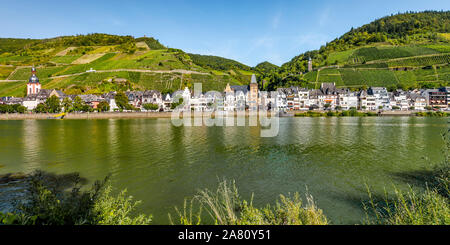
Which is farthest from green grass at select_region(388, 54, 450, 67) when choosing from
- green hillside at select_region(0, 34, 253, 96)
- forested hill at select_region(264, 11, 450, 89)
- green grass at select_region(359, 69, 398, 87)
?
green hillside at select_region(0, 34, 253, 96)

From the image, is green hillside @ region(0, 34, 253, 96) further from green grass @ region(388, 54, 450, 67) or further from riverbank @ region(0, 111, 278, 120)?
green grass @ region(388, 54, 450, 67)

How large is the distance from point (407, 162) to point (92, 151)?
99.3ft

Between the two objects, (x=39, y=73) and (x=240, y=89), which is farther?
(x=39, y=73)

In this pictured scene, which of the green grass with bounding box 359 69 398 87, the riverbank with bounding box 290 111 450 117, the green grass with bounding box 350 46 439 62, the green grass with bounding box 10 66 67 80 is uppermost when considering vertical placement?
the green grass with bounding box 350 46 439 62

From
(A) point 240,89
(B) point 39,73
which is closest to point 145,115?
(A) point 240,89

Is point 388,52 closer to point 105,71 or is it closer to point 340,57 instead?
point 340,57

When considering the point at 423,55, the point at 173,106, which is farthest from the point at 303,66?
the point at 173,106

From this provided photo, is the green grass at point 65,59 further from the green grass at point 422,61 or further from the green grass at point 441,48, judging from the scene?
the green grass at point 441,48

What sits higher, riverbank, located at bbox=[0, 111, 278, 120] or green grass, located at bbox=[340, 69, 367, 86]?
green grass, located at bbox=[340, 69, 367, 86]

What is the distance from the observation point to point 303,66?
19462 cm

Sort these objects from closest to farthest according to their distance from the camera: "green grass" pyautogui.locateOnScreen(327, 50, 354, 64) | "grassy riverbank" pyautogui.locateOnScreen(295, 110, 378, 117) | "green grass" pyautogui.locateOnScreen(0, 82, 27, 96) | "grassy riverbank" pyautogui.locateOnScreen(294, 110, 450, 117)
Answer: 1. "grassy riverbank" pyautogui.locateOnScreen(294, 110, 450, 117)
2. "grassy riverbank" pyautogui.locateOnScreen(295, 110, 378, 117)
3. "green grass" pyautogui.locateOnScreen(0, 82, 27, 96)
4. "green grass" pyautogui.locateOnScreen(327, 50, 354, 64)

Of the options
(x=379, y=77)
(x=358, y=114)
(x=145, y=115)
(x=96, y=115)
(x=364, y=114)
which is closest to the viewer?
(x=358, y=114)

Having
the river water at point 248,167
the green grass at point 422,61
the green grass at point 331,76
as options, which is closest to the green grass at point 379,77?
the green grass at point 422,61

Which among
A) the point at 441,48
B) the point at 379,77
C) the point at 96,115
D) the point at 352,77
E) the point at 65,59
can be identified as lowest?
the point at 96,115
